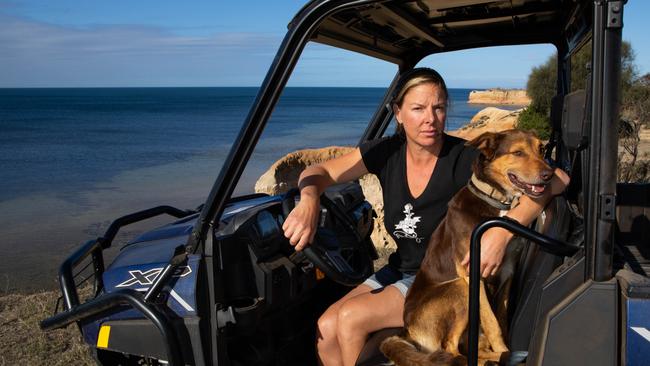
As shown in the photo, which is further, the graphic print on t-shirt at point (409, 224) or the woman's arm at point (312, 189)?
the graphic print on t-shirt at point (409, 224)

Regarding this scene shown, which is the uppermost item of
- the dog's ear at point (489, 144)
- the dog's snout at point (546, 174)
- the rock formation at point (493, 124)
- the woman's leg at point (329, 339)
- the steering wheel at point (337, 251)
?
the rock formation at point (493, 124)

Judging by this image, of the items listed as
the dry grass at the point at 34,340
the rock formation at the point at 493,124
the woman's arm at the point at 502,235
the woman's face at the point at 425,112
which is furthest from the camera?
the rock formation at the point at 493,124

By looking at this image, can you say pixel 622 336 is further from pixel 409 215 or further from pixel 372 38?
pixel 372 38

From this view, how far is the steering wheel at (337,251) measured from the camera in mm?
2574

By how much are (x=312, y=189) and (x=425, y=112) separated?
602 millimetres

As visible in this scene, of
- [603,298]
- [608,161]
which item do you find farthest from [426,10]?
[603,298]

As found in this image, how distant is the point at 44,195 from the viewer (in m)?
16.2

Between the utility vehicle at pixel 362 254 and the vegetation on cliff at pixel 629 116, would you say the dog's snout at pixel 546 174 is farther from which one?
the vegetation on cliff at pixel 629 116

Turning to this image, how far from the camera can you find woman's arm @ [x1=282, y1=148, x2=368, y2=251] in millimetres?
2482

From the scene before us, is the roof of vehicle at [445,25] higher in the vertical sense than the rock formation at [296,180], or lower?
higher

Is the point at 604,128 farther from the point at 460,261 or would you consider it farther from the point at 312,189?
the point at 312,189

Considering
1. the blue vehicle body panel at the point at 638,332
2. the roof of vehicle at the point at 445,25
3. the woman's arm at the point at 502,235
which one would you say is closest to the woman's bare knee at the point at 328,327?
the woman's arm at the point at 502,235

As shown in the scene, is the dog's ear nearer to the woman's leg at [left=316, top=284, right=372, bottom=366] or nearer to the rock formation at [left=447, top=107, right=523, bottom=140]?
the woman's leg at [left=316, top=284, right=372, bottom=366]

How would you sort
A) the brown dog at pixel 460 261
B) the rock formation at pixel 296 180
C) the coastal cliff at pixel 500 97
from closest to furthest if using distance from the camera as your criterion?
the brown dog at pixel 460 261 → the rock formation at pixel 296 180 → the coastal cliff at pixel 500 97
